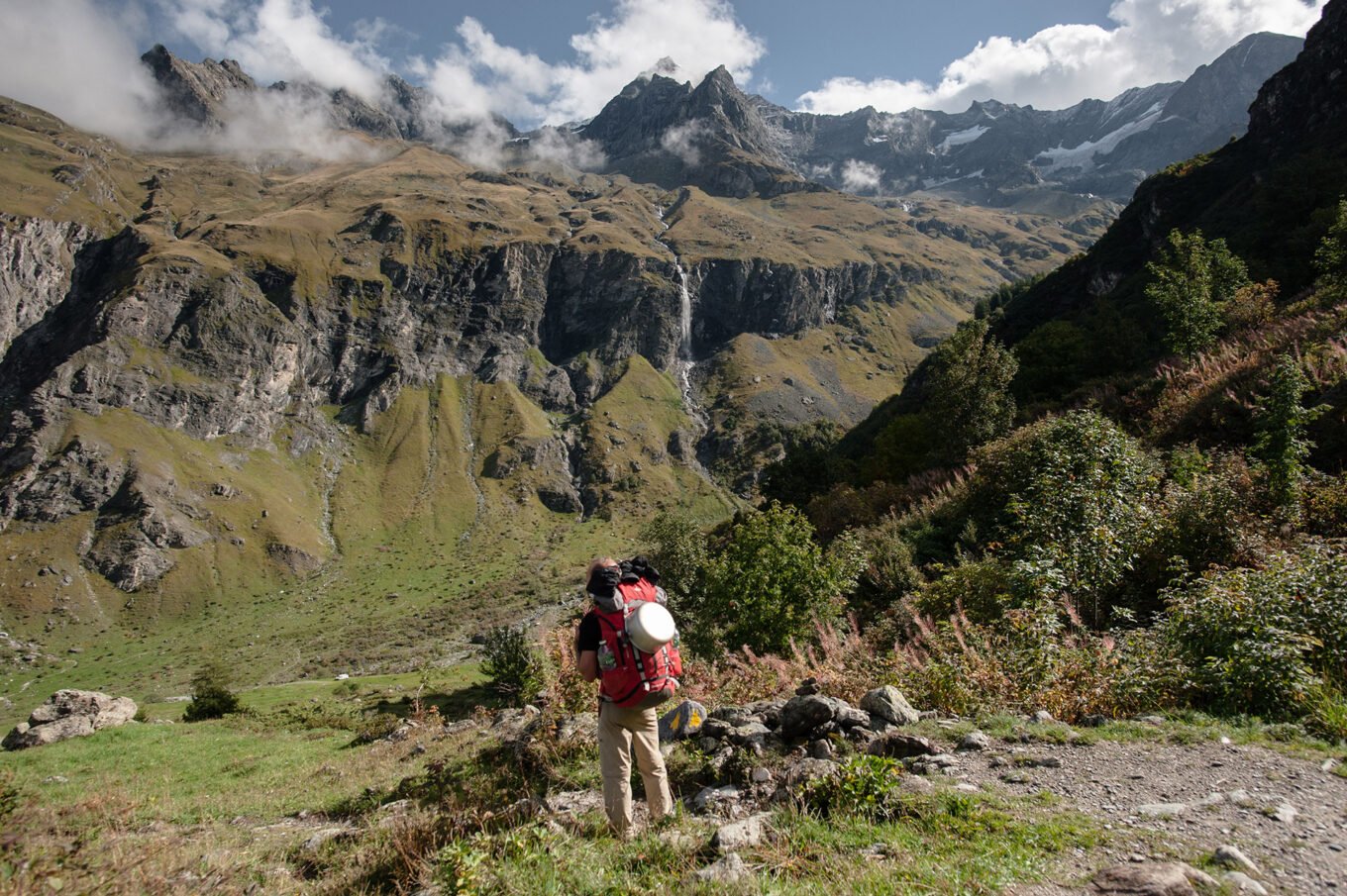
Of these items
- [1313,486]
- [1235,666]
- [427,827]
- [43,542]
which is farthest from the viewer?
[43,542]

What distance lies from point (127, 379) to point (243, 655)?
101 meters

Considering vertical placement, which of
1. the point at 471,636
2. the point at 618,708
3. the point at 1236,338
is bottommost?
the point at 471,636

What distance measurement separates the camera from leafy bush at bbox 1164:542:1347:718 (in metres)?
6.86

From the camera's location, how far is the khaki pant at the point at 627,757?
6.43m

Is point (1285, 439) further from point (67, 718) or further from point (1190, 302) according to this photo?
point (67, 718)

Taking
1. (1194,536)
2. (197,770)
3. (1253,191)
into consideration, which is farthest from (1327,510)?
(1253,191)

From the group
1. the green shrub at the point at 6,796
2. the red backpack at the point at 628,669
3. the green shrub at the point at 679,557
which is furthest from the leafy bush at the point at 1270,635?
the green shrub at the point at 679,557

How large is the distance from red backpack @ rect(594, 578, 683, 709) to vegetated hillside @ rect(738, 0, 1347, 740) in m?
5.08

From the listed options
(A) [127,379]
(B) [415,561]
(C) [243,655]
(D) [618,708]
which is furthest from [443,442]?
(D) [618,708]

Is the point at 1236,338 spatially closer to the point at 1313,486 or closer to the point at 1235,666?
the point at 1313,486

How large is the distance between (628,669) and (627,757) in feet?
3.48

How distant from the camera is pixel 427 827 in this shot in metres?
6.11

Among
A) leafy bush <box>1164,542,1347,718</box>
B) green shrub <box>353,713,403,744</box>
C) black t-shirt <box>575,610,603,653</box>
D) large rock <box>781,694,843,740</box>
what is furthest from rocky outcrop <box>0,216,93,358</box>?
leafy bush <box>1164,542,1347,718</box>

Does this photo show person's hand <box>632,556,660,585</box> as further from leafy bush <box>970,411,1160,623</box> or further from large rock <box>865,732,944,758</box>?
leafy bush <box>970,411,1160,623</box>
